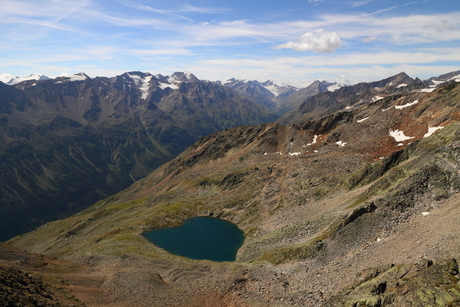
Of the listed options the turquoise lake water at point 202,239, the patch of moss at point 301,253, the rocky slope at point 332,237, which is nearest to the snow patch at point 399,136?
the rocky slope at point 332,237

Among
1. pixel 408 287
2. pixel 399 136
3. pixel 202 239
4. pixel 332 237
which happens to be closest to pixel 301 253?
pixel 332 237

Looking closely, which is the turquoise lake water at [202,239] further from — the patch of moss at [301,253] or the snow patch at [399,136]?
the snow patch at [399,136]

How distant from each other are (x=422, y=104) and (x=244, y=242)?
120233 millimetres

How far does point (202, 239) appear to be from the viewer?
344ft

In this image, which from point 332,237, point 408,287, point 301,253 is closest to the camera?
point 408,287

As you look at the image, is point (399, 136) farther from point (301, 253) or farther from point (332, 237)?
point (301, 253)

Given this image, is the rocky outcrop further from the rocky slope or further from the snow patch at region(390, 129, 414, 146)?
the snow patch at region(390, 129, 414, 146)

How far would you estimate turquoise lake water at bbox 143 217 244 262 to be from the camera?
298ft

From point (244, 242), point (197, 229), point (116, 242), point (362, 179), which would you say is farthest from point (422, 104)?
point (116, 242)

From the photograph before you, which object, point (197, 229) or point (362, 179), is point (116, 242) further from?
point (362, 179)

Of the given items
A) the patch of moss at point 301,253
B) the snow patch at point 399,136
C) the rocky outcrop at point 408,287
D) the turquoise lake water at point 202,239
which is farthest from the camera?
the snow patch at point 399,136

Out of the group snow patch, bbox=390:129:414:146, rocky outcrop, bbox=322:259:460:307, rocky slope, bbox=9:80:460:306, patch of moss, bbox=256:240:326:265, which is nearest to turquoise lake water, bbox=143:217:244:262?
rocky slope, bbox=9:80:460:306

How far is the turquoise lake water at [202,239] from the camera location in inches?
3578

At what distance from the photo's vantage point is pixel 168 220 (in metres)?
123
